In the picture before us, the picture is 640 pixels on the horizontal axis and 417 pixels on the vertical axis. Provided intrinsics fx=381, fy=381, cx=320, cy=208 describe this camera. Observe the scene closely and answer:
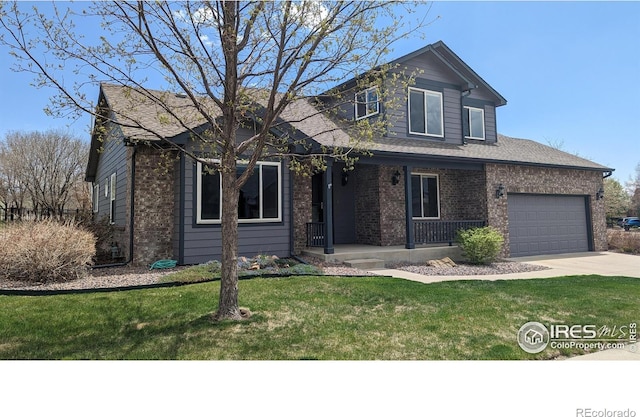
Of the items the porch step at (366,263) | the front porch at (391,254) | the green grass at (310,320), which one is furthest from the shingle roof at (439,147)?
the green grass at (310,320)

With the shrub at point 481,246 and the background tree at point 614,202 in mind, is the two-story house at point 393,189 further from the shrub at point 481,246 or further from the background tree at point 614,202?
the background tree at point 614,202

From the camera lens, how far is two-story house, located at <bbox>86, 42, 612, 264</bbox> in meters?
9.25

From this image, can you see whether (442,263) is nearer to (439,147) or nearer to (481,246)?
(481,246)

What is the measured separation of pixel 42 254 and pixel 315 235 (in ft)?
20.9

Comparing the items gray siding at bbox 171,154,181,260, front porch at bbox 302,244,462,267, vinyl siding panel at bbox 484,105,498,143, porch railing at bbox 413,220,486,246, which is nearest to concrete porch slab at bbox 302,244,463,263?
front porch at bbox 302,244,462,267

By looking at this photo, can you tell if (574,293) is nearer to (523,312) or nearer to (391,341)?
(523,312)

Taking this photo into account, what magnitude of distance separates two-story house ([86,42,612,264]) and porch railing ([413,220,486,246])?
39 mm

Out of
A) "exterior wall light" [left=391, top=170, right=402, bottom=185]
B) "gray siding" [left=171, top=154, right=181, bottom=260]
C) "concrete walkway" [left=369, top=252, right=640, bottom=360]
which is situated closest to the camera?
"concrete walkway" [left=369, top=252, right=640, bottom=360]

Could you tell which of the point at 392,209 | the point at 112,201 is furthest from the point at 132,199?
the point at 392,209

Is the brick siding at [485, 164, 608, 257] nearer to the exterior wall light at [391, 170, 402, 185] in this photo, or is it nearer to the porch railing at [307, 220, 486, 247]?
the porch railing at [307, 220, 486, 247]

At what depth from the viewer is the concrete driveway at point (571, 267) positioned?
878 centimetres

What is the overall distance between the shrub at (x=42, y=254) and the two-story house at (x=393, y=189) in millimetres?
1634

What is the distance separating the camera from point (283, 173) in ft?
33.7
